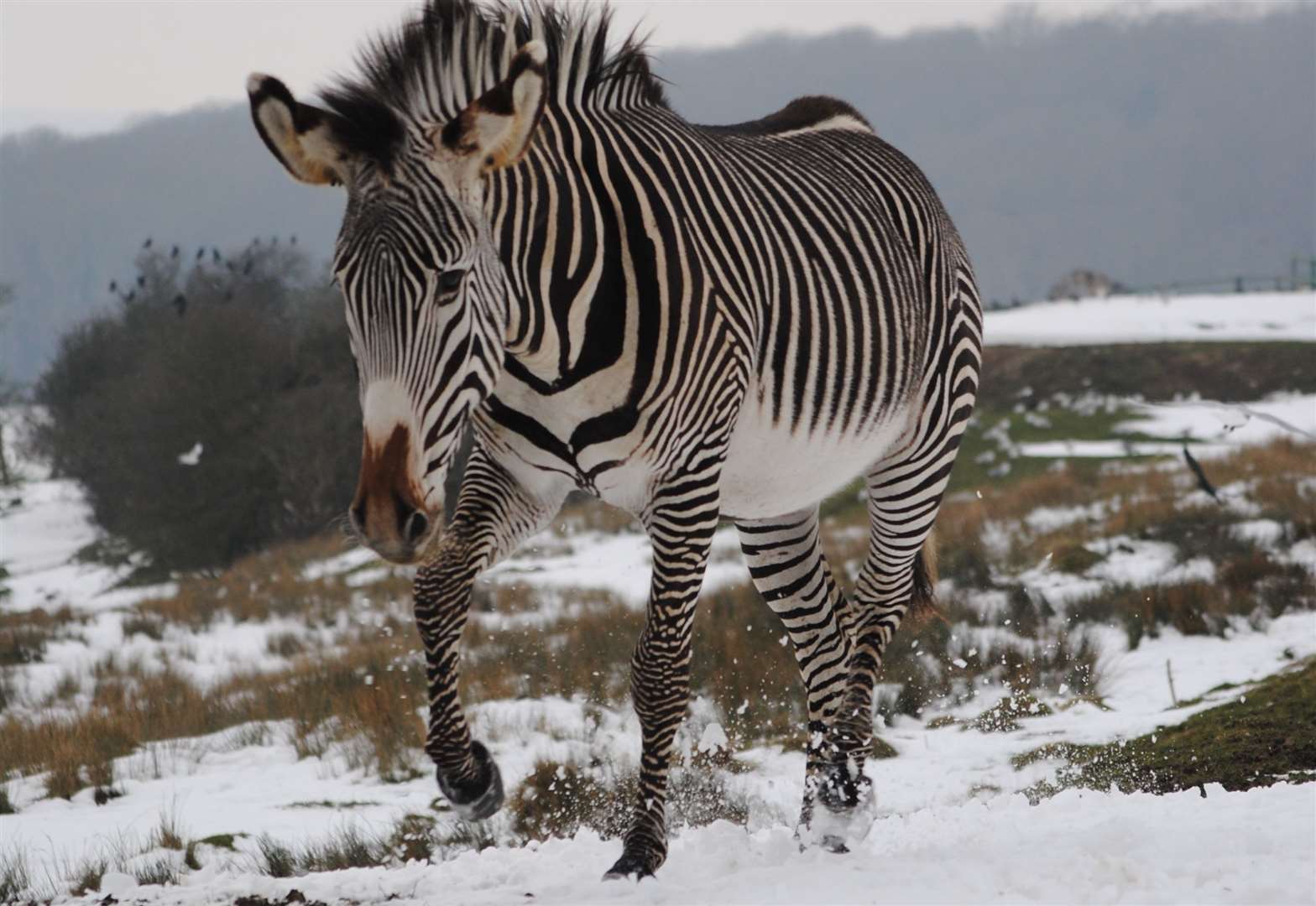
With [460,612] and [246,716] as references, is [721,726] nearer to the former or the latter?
[460,612]

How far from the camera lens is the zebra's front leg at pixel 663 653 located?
3855 millimetres

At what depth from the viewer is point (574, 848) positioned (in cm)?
470

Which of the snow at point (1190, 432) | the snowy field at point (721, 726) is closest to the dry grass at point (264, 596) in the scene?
the snowy field at point (721, 726)

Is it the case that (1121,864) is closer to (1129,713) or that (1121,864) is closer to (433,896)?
(433,896)

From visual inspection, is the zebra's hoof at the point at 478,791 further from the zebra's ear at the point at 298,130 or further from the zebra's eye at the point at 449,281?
the zebra's ear at the point at 298,130

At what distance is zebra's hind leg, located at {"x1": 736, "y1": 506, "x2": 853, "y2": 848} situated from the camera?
531 centimetres

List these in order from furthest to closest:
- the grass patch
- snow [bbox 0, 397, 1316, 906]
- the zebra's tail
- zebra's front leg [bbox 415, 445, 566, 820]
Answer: the grass patch, the zebra's tail, zebra's front leg [bbox 415, 445, 566, 820], snow [bbox 0, 397, 1316, 906]

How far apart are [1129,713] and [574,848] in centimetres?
401

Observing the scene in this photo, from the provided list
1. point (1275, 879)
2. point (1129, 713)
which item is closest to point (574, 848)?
point (1275, 879)

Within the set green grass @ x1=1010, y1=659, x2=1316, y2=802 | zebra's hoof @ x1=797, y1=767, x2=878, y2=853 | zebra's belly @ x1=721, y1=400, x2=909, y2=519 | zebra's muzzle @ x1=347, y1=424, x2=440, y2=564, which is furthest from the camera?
green grass @ x1=1010, y1=659, x2=1316, y2=802

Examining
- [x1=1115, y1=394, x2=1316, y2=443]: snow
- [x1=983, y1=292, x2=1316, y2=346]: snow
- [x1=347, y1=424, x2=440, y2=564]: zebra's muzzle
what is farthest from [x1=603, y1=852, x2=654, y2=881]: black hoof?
[x1=983, y1=292, x2=1316, y2=346]: snow

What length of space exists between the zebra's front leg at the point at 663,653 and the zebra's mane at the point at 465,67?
1326 millimetres

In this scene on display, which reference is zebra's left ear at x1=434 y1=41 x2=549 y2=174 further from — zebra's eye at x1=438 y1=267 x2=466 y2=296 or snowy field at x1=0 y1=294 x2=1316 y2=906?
snowy field at x1=0 y1=294 x2=1316 y2=906

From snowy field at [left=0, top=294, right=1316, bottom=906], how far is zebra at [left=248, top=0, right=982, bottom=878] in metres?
0.72
